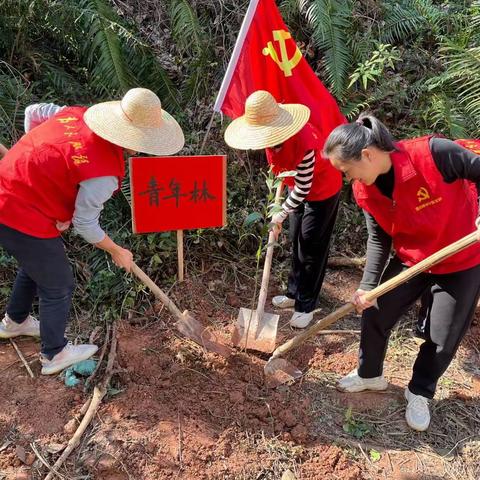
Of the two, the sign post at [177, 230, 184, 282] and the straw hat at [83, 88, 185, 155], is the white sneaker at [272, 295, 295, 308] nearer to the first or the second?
the sign post at [177, 230, 184, 282]

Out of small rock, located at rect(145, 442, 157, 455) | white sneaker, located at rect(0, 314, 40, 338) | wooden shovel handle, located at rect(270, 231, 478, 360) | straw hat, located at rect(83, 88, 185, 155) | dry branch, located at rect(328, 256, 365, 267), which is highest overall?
straw hat, located at rect(83, 88, 185, 155)

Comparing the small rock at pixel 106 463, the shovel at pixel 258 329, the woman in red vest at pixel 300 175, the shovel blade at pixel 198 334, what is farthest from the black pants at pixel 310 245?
the small rock at pixel 106 463

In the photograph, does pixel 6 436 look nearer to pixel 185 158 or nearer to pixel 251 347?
pixel 251 347

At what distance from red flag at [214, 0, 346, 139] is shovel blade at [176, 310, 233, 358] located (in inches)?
57.0

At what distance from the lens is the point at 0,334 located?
2.97 meters

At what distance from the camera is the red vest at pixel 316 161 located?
271cm

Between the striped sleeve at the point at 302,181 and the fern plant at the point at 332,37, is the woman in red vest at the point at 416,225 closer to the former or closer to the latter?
the striped sleeve at the point at 302,181

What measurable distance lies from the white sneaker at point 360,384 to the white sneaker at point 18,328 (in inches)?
78.1

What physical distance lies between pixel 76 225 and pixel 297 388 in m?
1.64

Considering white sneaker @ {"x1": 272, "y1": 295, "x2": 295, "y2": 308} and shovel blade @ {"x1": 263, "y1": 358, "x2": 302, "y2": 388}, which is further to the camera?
white sneaker @ {"x1": 272, "y1": 295, "x2": 295, "y2": 308}

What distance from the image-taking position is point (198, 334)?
291 cm

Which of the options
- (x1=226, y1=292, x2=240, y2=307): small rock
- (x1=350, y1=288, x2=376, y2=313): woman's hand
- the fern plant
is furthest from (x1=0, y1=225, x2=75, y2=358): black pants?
the fern plant

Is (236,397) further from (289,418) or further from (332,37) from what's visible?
(332,37)

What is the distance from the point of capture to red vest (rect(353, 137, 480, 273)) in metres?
2.02
